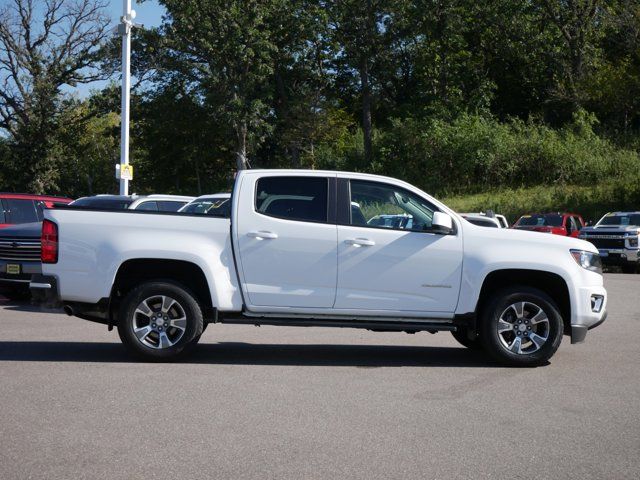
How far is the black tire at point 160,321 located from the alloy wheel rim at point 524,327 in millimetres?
3277

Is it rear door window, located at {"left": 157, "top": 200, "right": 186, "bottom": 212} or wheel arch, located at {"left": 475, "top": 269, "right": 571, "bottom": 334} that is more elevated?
rear door window, located at {"left": 157, "top": 200, "right": 186, "bottom": 212}

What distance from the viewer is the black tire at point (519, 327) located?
927cm

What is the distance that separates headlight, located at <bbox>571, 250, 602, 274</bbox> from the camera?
9.48 metres

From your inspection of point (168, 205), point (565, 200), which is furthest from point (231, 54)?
point (168, 205)

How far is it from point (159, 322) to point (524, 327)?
3.89 meters

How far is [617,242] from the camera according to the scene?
89.2ft

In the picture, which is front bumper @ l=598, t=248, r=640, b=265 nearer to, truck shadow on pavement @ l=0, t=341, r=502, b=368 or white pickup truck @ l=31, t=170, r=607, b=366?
truck shadow on pavement @ l=0, t=341, r=502, b=368

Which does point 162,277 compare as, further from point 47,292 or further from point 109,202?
point 109,202

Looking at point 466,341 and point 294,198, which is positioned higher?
point 294,198

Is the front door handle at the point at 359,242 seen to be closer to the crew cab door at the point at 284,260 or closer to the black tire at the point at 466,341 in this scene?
the crew cab door at the point at 284,260

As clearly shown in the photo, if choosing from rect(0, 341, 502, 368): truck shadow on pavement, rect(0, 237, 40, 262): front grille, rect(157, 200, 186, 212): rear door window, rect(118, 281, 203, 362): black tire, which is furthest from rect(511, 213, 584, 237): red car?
rect(118, 281, 203, 362): black tire

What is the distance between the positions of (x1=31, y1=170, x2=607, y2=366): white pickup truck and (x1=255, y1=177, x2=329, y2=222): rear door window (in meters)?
0.01

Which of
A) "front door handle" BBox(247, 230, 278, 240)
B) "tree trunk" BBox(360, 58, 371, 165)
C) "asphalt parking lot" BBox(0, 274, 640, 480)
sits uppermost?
"tree trunk" BBox(360, 58, 371, 165)

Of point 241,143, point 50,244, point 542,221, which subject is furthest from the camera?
point 241,143
